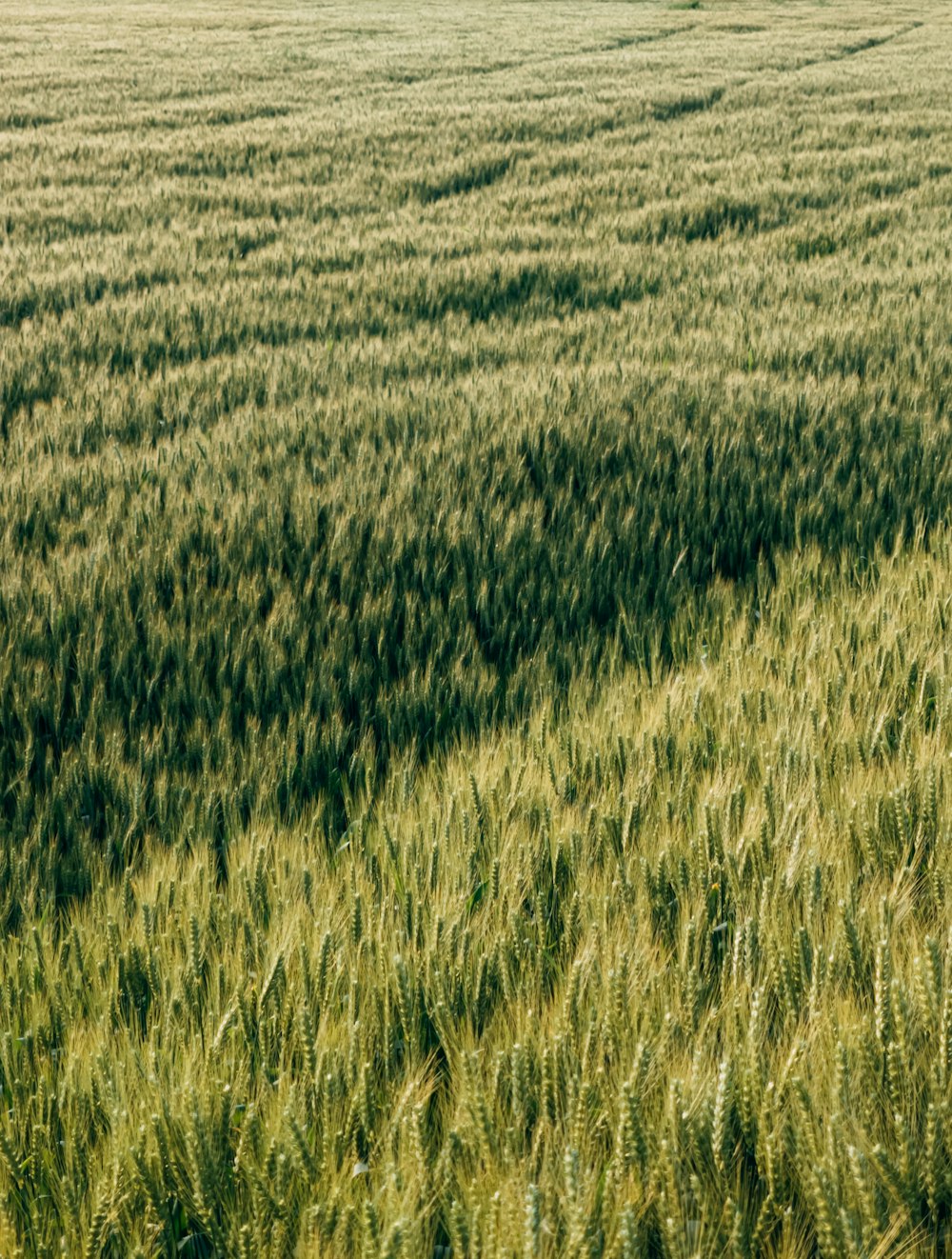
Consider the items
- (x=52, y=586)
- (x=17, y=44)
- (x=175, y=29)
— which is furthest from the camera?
(x=175, y=29)

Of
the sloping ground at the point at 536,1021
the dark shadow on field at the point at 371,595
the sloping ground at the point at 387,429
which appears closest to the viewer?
the sloping ground at the point at 536,1021

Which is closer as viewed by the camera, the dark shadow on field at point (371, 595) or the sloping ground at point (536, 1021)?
the sloping ground at point (536, 1021)

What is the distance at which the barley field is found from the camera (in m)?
1.10

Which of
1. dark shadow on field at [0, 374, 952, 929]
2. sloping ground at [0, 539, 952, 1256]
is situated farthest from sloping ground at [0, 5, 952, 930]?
sloping ground at [0, 539, 952, 1256]

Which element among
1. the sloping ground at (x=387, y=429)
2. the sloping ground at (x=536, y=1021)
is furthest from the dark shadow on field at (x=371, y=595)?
the sloping ground at (x=536, y=1021)

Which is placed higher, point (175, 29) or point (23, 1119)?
point (175, 29)

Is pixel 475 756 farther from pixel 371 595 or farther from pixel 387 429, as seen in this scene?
pixel 387 429

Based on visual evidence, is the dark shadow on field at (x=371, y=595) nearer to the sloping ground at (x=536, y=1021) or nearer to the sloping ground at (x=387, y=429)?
the sloping ground at (x=387, y=429)

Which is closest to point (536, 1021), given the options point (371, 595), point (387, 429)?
point (371, 595)

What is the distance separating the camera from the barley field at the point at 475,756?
3.61 ft

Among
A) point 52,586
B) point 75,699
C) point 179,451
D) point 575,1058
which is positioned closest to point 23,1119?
point 575,1058

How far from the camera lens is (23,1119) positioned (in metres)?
1.22

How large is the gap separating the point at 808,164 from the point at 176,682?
9.63 metres

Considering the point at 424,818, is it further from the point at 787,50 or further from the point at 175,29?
the point at 175,29
